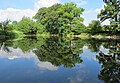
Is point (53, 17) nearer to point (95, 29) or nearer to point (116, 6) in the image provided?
point (95, 29)

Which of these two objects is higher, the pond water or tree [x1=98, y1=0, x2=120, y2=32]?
tree [x1=98, y1=0, x2=120, y2=32]

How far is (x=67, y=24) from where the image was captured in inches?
3339

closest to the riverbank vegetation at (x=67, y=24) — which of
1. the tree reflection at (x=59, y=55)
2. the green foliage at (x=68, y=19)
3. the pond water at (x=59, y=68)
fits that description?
the green foliage at (x=68, y=19)

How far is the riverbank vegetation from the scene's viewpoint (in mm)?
61531

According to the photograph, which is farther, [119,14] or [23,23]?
[23,23]

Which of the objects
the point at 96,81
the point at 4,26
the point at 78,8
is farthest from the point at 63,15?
the point at 96,81

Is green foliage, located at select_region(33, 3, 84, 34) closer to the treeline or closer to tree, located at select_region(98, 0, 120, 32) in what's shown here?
the treeline

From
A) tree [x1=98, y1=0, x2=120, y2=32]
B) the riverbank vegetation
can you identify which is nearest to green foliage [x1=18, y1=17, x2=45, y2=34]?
the riverbank vegetation

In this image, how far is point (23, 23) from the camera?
321 ft

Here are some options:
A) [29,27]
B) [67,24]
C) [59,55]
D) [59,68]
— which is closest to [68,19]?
[67,24]

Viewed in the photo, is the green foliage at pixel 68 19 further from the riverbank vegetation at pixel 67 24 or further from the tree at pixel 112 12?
the tree at pixel 112 12

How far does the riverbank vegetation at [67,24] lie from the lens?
61531 millimetres

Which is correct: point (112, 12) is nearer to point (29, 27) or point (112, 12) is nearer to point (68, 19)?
point (68, 19)

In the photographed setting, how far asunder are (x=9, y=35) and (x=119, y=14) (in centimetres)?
2711
